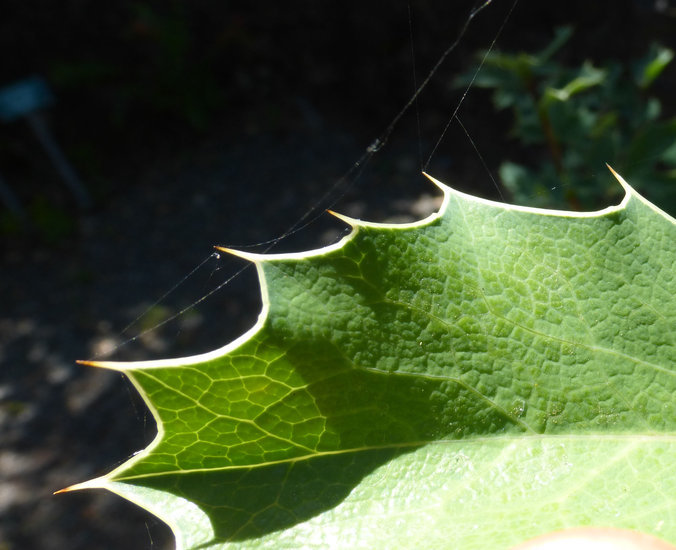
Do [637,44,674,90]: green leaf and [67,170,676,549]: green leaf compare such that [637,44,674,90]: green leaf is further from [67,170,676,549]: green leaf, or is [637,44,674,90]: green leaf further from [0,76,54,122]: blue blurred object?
[0,76,54,122]: blue blurred object

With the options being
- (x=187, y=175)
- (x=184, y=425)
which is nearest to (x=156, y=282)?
(x=187, y=175)

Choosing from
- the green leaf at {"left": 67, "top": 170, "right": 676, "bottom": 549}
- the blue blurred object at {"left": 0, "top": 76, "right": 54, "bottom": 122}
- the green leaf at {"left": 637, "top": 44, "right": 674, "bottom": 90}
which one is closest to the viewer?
the green leaf at {"left": 67, "top": 170, "right": 676, "bottom": 549}

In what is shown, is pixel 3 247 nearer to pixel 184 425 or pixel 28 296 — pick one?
pixel 28 296

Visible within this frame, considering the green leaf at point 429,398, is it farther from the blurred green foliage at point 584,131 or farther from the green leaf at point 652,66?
the green leaf at point 652,66

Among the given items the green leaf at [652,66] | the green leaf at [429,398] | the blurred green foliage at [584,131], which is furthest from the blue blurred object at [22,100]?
the green leaf at [429,398]

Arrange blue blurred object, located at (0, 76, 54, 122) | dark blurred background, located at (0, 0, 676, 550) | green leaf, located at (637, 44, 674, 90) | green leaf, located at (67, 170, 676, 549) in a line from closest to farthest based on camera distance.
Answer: green leaf, located at (67, 170, 676, 549)
green leaf, located at (637, 44, 674, 90)
dark blurred background, located at (0, 0, 676, 550)
blue blurred object, located at (0, 76, 54, 122)

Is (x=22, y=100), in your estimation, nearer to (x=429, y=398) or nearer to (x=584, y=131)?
(x=584, y=131)

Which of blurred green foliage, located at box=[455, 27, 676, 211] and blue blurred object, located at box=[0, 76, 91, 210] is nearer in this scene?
blurred green foliage, located at box=[455, 27, 676, 211]

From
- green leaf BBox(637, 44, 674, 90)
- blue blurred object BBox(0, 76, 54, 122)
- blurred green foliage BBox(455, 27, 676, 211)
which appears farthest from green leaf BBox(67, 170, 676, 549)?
blue blurred object BBox(0, 76, 54, 122)
